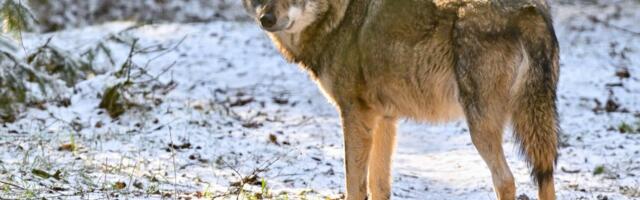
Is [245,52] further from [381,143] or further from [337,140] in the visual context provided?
[381,143]

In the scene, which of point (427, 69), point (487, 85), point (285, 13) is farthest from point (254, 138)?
point (487, 85)

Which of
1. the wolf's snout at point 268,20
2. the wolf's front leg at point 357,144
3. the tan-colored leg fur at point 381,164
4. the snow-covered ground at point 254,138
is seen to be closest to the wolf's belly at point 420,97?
the wolf's front leg at point 357,144

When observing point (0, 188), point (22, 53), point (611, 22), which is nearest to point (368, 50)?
point (0, 188)

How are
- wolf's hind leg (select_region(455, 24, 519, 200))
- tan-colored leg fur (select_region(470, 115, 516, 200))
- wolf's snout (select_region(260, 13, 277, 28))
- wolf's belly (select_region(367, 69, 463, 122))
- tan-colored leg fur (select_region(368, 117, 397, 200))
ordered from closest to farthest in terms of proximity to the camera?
wolf's hind leg (select_region(455, 24, 519, 200)) → tan-colored leg fur (select_region(470, 115, 516, 200)) → wolf's belly (select_region(367, 69, 463, 122)) → wolf's snout (select_region(260, 13, 277, 28)) → tan-colored leg fur (select_region(368, 117, 397, 200))

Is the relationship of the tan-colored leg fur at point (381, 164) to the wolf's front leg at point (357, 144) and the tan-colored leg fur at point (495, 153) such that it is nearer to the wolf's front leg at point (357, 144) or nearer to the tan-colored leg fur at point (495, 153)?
the wolf's front leg at point (357, 144)

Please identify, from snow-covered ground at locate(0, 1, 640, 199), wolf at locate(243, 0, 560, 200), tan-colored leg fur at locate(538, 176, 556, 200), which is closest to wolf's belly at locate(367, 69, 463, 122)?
wolf at locate(243, 0, 560, 200)

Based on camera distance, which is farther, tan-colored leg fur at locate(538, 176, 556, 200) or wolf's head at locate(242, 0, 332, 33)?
wolf's head at locate(242, 0, 332, 33)

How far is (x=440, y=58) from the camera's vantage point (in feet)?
18.7

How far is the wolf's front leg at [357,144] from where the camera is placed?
20.7ft

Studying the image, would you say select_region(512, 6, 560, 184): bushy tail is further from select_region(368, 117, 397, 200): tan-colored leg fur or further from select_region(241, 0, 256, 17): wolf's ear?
select_region(241, 0, 256, 17): wolf's ear

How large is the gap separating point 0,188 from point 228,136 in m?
3.25

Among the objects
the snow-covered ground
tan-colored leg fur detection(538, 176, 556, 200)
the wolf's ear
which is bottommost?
the snow-covered ground

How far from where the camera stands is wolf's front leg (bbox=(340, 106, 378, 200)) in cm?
630

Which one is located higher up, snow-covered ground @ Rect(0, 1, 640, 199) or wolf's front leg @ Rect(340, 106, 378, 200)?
wolf's front leg @ Rect(340, 106, 378, 200)
